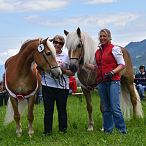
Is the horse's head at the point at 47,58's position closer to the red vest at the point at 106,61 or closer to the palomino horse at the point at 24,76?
the palomino horse at the point at 24,76

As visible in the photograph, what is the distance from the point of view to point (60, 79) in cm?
809

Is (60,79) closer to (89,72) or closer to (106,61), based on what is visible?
(106,61)

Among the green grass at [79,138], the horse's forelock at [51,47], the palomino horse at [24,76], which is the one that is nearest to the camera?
the green grass at [79,138]

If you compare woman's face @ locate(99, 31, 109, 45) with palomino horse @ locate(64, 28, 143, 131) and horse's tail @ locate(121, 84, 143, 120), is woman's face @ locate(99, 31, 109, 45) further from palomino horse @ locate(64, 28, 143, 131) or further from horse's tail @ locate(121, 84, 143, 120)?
horse's tail @ locate(121, 84, 143, 120)

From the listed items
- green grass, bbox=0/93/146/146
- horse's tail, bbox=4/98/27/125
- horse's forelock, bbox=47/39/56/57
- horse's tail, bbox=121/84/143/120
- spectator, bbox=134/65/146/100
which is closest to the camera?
green grass, bbox=0/93/146/146

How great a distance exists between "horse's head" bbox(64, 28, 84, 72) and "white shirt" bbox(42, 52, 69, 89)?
13 cm

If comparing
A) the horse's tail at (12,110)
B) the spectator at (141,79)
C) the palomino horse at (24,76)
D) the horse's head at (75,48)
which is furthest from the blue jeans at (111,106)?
the spectator at (141,79)

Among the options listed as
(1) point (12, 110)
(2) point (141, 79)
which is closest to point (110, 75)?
(1) point (12, 110)

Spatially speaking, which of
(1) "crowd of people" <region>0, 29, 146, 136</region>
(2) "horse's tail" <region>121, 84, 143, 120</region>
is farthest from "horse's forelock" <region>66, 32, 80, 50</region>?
(2) "horse's tail" <region>121, 84, 143, 120</region>

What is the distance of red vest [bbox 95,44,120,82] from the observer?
768 cm

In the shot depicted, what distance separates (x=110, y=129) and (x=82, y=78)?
63.7 inches

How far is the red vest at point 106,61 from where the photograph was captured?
768 cm

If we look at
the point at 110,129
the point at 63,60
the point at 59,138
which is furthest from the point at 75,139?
the point at 63,60

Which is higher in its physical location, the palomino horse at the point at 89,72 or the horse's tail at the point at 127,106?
the palomino horse at the point at 89,72
